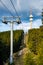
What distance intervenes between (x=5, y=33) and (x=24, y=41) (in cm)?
1048

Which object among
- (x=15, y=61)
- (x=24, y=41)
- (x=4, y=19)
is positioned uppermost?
(x=4, y=19)

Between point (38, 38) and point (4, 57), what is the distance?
6.39 m

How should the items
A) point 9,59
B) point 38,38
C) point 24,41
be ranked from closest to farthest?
point 38,38 < point 9,59 < point 24,41

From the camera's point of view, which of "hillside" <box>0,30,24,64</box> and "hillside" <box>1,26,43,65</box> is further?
"hillside" <box>0,30,24,64</box>

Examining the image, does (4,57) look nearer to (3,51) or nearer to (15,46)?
(3,51)

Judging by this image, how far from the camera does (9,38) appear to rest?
50.2m

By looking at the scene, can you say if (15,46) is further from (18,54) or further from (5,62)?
(5,62)

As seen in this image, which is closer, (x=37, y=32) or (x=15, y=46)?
(x=37, y=32)

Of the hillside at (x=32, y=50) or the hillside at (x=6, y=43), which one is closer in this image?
the hillside at (x=32, y=50)

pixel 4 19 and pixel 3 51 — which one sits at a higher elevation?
pixel 4 19

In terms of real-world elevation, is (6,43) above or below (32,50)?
above

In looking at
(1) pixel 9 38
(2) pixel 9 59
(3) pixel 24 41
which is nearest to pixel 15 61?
(2) pixel 9 59

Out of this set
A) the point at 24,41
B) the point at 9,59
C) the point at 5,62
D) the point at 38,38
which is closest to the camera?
the point at 38,38

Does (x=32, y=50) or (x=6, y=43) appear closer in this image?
(x=32, y=50)
